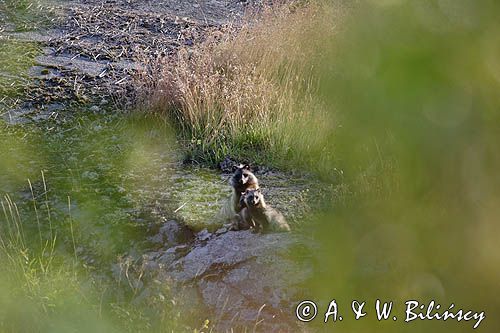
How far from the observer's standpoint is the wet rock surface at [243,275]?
3488 millimetres

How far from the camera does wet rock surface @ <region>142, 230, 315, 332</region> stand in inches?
137

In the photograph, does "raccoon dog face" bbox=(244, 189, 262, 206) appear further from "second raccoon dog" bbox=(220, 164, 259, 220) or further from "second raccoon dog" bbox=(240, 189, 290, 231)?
"second raccoon dog" bbox=(220, 164, 259, 220)

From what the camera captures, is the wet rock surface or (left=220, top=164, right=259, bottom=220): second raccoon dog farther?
(left=220, top=164, right=259, bottom=220): second raccoon dog

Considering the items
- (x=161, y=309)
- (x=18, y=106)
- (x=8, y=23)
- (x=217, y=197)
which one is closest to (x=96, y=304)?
(x=161, y=309)

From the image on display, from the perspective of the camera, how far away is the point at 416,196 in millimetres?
1783

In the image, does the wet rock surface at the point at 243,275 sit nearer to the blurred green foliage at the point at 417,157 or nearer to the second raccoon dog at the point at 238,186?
the second raccoon dog at the point at 238,186

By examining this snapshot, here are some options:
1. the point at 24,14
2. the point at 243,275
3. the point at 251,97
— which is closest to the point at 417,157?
the point at 243,275

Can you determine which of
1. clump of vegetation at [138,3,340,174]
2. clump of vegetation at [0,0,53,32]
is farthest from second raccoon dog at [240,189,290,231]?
clump of vegetation at [0,0,53,32]

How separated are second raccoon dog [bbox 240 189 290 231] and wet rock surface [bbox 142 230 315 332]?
82mm

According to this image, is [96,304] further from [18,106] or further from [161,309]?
[18,106]

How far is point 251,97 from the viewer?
19.1ft
